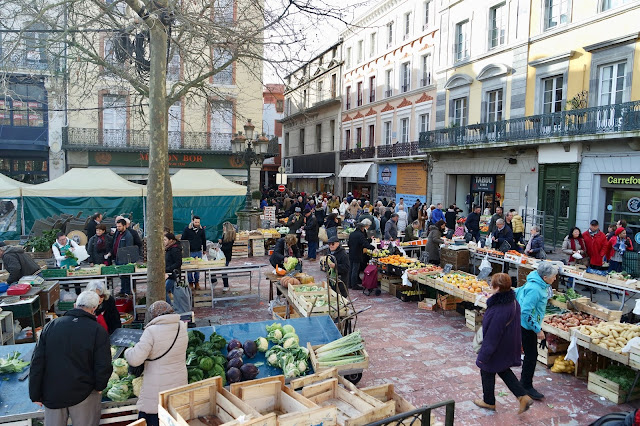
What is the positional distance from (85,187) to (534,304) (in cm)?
1365

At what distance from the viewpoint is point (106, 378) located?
149 inches

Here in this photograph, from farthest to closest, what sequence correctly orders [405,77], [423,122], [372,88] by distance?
[372,88] → [405,77] → [423,122]

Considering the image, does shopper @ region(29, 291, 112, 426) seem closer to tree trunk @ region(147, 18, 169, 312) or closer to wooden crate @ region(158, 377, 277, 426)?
wooden crate @ region(158, 377, 277, 426)

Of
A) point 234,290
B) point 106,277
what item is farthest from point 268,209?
point 106,277

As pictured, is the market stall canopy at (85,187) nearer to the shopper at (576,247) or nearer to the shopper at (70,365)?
the shopper at (70,365)

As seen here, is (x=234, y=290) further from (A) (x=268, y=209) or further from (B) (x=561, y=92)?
(B) (x=561, y=92)

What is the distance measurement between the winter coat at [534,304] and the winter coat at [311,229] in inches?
357

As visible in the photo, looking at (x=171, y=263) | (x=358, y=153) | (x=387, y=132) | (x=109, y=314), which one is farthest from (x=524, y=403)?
(x=358, y=153)

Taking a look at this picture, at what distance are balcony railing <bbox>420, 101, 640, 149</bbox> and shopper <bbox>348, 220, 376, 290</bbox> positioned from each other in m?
9.64

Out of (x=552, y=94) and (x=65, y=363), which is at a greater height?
(x=552, y=94)

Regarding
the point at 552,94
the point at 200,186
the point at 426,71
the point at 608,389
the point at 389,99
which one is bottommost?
the point at 608,389

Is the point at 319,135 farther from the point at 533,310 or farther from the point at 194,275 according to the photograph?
the point at 533,310

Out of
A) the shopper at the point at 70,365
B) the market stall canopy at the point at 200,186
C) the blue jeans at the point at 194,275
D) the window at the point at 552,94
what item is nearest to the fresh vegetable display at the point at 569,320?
the shopper at the point at 70,365

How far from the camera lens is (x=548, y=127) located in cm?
1678
